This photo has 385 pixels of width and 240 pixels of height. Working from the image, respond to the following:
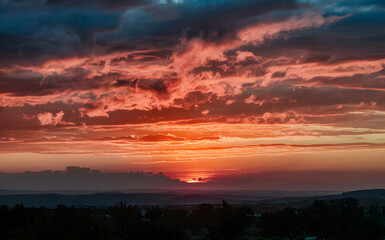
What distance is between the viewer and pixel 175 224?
91.6 metres

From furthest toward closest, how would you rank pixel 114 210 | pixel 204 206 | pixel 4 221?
pixel 204 206 → pixel 114 210 → pixel 4 221

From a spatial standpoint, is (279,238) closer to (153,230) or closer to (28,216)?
(153,230)

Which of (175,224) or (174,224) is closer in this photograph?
(174,224)

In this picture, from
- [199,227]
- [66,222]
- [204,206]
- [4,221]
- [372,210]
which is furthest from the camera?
[204,206]

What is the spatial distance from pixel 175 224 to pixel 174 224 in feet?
2.38

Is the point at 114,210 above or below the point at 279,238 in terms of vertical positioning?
above

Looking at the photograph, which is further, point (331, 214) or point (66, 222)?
point (331, 214)

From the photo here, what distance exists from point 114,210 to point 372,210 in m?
55.6

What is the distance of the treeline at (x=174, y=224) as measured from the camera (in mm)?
59619

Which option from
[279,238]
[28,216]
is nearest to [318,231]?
[279,238]

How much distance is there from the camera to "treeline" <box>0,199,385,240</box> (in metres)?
59.6

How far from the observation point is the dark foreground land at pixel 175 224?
196 ft

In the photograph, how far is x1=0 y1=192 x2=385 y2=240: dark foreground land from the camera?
5966cm

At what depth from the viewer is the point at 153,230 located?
89125 millimetres
